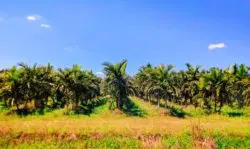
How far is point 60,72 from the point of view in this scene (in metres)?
55.9

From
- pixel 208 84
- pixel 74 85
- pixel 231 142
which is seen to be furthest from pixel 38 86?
pixel 231 142

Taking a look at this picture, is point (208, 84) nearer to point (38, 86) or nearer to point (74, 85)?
point (74, 85)

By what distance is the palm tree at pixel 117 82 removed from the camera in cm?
5627

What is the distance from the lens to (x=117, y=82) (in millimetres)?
56219

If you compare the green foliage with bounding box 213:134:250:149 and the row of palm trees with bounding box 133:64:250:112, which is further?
the row of palm trees with bounding box 133:64:250:112

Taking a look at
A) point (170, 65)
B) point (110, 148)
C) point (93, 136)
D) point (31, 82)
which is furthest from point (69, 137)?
point (170, 65)

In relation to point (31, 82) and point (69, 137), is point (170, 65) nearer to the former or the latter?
point (31, 82)

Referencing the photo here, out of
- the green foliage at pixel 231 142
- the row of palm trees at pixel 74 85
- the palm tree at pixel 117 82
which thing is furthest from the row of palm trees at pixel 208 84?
the green foliage at pixel 231 142

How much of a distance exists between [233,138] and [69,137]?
14.7 m

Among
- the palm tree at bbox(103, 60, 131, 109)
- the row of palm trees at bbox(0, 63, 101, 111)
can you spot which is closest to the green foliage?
the palm tree at bbox(103, 60, 131, 109)

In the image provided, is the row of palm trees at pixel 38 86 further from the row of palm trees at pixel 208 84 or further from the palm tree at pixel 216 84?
the palm tree at pixel 216 84

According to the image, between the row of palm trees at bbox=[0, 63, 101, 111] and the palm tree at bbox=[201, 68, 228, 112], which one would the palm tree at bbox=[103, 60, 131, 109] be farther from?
the palm tree at bbox=[201, 68, 228, 112]

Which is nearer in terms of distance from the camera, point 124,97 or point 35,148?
point 35,148

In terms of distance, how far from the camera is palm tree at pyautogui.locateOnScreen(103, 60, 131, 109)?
56.3 metres
